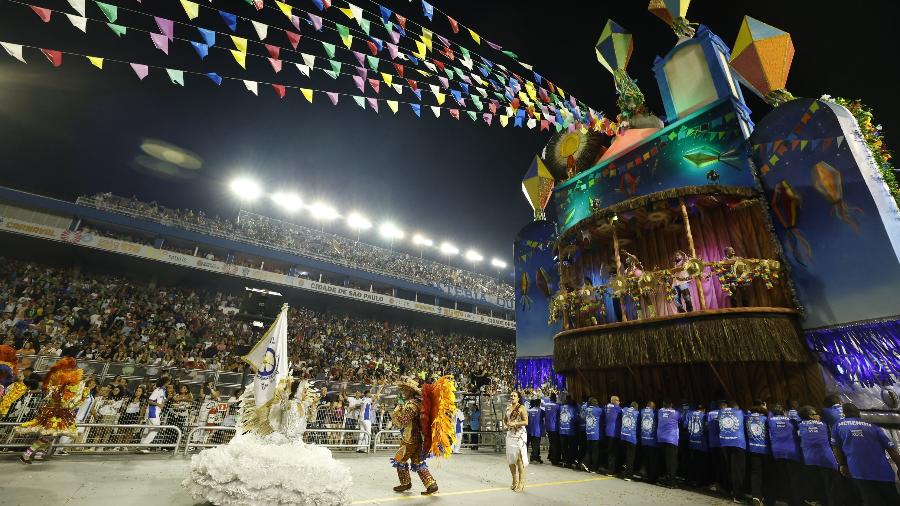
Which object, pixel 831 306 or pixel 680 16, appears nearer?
pixel 831 306

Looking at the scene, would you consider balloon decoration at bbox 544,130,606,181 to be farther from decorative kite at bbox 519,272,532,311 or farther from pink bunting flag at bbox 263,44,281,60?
pink bunting flag at bbox 263,44,281,60

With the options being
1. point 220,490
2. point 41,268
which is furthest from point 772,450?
point 41,268

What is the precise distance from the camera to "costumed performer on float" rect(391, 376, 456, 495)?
20.1 ft

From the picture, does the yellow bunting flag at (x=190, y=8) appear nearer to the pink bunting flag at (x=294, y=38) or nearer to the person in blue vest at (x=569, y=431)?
the pink bunting flag at (x=294, y=38)

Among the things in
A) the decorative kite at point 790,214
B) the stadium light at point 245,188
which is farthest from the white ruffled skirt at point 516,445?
the stadium light at point 245,188

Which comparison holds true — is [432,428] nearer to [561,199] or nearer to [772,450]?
[772,450]

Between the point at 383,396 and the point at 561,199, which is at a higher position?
the point at 561,199

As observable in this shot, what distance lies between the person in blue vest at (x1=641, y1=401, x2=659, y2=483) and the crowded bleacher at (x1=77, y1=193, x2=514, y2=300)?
25.6 metres

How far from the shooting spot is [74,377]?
24.8 ft

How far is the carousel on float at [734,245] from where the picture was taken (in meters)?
7.80

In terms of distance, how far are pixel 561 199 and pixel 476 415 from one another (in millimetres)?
8518

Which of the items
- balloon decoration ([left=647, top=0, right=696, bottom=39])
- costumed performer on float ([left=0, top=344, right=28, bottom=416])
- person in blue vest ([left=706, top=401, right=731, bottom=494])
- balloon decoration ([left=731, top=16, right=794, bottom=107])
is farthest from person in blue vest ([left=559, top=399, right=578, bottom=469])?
balloon decoration ([left=647, top=0, right=696, bottom=39])

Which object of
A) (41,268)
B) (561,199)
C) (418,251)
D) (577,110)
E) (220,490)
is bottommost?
(220,490)

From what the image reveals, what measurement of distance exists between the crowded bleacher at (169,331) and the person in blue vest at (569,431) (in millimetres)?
6222
